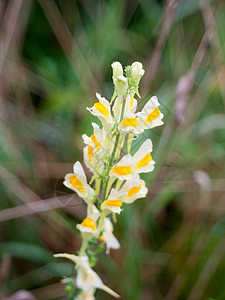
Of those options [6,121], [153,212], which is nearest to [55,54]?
[6,121]

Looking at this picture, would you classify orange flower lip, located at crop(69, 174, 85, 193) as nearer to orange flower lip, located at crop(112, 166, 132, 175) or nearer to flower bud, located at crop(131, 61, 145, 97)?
orange flower lip, located at crop(112, 166, 132, 175)

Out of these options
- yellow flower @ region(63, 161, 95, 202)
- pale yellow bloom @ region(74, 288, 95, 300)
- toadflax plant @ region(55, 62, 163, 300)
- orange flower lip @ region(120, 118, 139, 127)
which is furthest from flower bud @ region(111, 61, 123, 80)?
pale yellow bloom @ region(74, 288, 95, 300)

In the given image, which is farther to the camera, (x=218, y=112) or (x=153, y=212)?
(x=218, y=112)

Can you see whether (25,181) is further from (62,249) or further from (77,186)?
(77,186)

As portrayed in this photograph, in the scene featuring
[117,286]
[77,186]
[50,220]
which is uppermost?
[77,186]

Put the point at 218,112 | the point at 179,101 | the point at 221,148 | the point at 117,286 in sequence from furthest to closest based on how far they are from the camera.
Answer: the point at 218,112
the point at 221,148
the point at 117,286
the point at 179,101

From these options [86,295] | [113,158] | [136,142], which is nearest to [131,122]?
[113,158]
